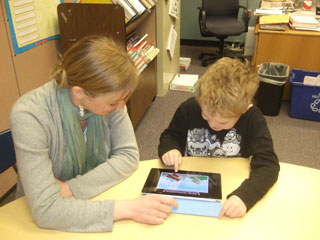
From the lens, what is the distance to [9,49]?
1734 millimetres

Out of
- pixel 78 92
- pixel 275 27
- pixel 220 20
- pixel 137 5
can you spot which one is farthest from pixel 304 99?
pixel 78 92

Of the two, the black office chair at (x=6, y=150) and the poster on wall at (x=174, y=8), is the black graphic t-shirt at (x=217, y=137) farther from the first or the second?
the poster on wall at (x=174, y=8)

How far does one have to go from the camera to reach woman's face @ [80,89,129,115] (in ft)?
3.13

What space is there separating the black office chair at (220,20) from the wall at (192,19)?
1.63ft

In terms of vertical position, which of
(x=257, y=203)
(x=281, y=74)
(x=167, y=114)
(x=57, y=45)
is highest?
(x=57, y=45)

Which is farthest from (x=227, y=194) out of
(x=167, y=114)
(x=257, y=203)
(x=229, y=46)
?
(x=229, y=46)

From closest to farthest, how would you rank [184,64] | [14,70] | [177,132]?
[177,132] < [14,70] < [184,64]

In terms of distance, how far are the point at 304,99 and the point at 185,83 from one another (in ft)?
4.15

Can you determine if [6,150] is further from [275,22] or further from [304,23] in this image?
[304,23]

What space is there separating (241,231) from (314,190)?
0.31 meters

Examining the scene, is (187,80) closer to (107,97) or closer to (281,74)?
(281,74)

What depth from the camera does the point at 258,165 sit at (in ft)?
3.63

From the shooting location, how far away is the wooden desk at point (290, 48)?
293cm

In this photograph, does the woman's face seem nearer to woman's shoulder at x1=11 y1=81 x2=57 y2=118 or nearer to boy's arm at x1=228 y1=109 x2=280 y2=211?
woman's shoulder at x1=11 y1=81 x2=57 y2=118
